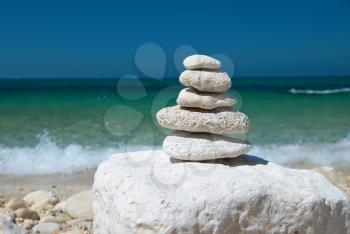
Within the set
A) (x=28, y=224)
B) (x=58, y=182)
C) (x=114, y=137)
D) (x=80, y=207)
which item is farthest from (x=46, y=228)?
(x=114, y=137)

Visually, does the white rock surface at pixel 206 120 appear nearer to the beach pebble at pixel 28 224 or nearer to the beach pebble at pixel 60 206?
the beach pebble at pixel 28 224

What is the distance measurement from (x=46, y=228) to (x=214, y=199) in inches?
100

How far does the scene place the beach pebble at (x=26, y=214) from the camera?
554 cm

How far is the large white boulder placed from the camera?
3.27 meters

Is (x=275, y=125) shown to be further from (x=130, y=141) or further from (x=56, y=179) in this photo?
(x=56, y=179)

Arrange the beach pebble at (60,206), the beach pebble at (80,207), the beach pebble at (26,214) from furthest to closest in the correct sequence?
the beach pebble at (60,206) → the beach pebble at (80,207) → the beach pebble at (26,214)

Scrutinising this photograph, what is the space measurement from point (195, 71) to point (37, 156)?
6.32 meters

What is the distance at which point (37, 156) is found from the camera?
372 inches

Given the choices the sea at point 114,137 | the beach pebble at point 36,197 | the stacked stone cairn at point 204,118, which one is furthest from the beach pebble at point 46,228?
the sea at point 114,137

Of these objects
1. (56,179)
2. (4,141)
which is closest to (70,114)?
(4,141)

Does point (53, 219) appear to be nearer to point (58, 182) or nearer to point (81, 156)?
point (58, 182)

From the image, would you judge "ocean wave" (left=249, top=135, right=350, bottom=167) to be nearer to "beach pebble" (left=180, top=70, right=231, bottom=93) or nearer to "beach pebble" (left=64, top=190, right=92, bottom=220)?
"beach pebble" (left=64, top=190, right=92, bottom=220)

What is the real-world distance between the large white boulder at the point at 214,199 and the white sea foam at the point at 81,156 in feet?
16.2

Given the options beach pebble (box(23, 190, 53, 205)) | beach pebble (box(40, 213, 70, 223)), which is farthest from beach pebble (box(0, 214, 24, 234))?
beach pebble (box(23, 190, 53, 205))
